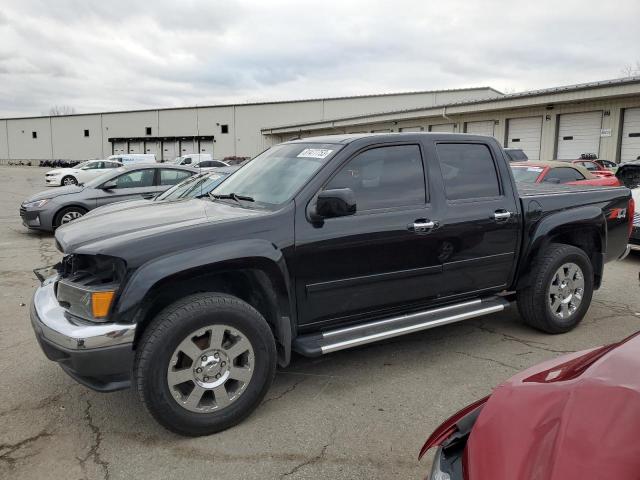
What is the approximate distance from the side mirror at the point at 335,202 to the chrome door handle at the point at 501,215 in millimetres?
1593

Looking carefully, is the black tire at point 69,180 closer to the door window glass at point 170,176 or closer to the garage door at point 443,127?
the door window glass at point 170,176

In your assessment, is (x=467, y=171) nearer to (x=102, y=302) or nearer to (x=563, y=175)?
(x=102, y=302)

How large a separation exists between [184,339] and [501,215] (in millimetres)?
2876

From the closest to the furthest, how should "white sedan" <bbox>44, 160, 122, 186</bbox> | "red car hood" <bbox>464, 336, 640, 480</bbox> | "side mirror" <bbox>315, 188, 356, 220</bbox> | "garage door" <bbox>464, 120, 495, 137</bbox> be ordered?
"red car hood" <bbox>464, 336, 640, 480</bbox>
"side mirror" <bbox>315, 188, 356, 220</bbox>
"garage door" <bbox>464, 120, 495, 137</bbox>
"white sedan" <bbox>44, 160, 122, 186</bbox>

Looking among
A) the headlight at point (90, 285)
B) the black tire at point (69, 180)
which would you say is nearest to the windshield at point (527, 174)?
the headlight at point (90, 285)

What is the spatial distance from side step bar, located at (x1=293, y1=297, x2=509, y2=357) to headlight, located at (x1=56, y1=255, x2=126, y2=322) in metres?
1.28

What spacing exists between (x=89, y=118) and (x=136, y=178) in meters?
68.8

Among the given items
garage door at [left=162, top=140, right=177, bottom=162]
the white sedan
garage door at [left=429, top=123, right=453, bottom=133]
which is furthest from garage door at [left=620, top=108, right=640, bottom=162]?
garage door at [left=162, top=140, right=177, bottom=162]

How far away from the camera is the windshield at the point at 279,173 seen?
3.77 m

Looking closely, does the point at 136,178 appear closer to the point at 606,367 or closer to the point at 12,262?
the point at 12,262

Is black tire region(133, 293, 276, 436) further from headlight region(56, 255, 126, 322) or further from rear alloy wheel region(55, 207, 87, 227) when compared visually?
rear alloy wheel region(55, 207, 87, 227)

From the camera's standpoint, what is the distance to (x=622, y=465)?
4.59ft

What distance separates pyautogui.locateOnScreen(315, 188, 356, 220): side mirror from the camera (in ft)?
11.0

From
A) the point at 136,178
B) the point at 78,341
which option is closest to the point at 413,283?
the point at 78,341
